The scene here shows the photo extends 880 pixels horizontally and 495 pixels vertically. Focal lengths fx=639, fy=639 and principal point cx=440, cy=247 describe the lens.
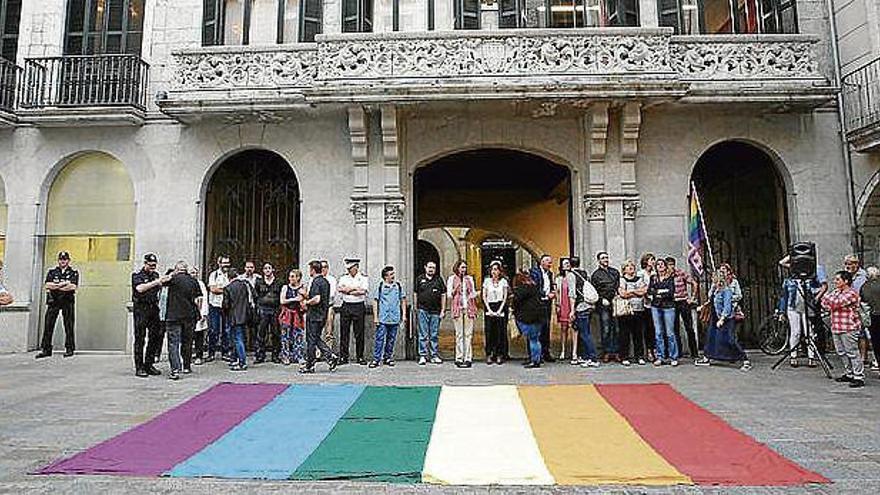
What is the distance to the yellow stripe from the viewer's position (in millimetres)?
5332

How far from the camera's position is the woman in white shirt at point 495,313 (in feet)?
40.7

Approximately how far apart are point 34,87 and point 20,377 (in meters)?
7.37

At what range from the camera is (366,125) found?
13.8 m

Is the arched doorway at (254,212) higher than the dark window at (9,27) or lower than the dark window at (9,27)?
lower

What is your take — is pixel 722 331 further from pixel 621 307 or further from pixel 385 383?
pixel 385 383

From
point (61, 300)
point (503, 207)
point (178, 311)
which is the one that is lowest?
point (178, 311)

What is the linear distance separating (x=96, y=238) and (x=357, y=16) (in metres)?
8.09

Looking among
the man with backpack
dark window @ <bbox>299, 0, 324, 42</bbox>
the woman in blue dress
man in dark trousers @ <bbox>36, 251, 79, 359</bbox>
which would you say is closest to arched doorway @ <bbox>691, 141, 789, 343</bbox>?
the woman in blue dress

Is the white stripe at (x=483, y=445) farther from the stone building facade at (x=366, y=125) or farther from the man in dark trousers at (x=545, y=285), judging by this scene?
the stone building facade at (x=366, y=125)

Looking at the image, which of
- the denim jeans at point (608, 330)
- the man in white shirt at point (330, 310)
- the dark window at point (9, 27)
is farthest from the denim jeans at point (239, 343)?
the dark window at point (9, 27)

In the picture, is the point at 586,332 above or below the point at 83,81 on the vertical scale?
below

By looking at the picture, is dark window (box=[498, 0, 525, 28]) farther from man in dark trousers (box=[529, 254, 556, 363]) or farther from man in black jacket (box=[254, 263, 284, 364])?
man in black jacket (box=[254, 263, 284, 364])

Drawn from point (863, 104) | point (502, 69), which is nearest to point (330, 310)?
point (502, 69)

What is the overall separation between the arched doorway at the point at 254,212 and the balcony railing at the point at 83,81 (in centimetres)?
256
